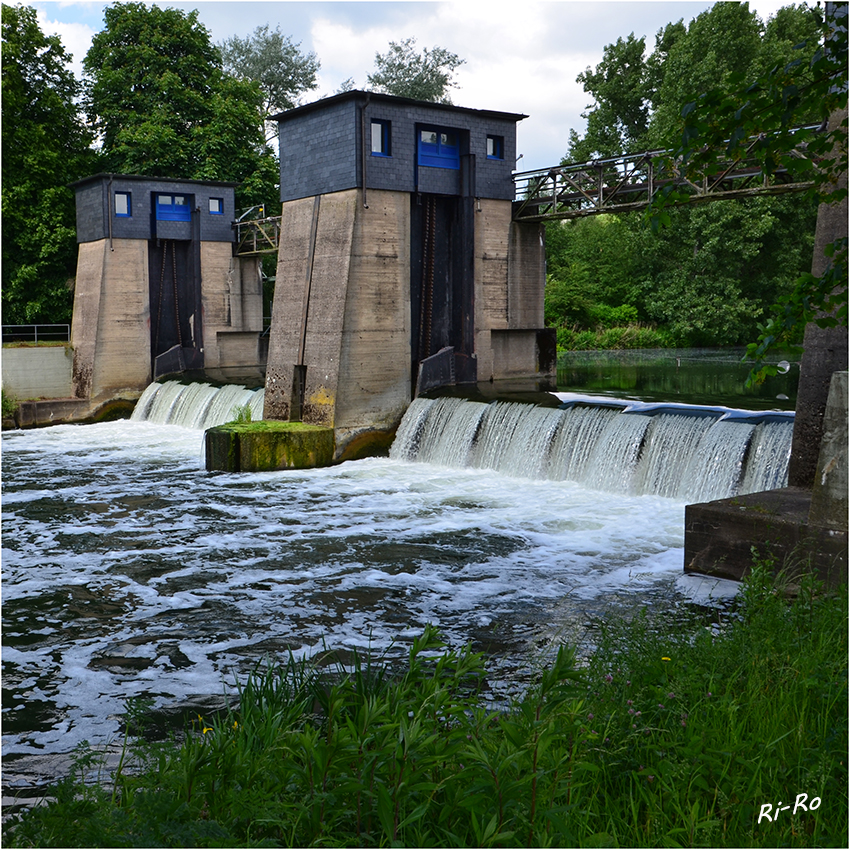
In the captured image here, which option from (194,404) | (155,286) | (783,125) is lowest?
(194,404)

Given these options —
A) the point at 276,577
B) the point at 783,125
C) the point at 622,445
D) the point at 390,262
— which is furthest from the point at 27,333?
the point at 783,125

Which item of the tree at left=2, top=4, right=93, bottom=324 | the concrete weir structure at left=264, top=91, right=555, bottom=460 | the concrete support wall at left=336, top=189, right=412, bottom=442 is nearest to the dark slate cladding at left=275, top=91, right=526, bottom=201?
the concrete weir structure at left=264, top=91, right=555, bottom=460

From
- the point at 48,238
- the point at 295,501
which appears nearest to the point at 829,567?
the point at 295,501

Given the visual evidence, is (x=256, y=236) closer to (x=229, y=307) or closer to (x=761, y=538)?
(x=229, y=307)

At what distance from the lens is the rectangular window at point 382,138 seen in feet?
66.3

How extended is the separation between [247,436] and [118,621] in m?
9.00

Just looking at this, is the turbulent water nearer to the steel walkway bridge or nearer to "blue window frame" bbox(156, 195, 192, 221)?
the steel walkway bridge

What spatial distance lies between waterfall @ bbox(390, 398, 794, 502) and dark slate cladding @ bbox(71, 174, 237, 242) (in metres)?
14.5

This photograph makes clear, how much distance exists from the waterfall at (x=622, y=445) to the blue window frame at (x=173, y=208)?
14.9 metres

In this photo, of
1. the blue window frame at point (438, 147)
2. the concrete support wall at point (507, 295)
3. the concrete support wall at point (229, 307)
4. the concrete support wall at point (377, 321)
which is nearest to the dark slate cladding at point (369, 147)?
the blue window frame at point (438, 147)

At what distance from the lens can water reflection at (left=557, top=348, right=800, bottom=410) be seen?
2028cm

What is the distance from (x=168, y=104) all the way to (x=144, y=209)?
1025 cm

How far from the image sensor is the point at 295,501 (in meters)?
15.6

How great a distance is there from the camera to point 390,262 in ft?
66.3
